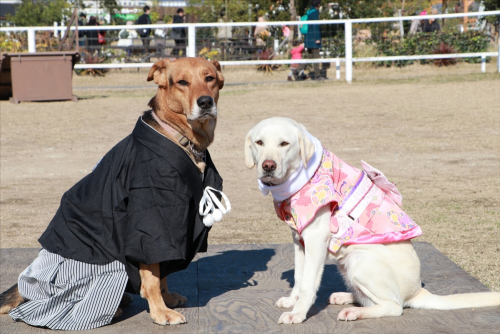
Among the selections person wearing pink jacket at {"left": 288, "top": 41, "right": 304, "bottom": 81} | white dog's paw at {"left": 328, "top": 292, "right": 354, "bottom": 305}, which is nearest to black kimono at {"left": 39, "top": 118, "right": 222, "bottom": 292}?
white dog's paw at {"left": 328, "top": 292, "right": 354, "bottom": 305}

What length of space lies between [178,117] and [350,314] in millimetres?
1558

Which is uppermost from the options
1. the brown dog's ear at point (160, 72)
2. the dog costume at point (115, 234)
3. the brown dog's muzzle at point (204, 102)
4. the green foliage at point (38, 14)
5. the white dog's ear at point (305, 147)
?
the green foliage at point (38, 14)

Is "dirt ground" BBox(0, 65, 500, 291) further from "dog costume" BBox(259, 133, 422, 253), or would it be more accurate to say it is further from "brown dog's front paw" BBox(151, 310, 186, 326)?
"brown dog's front paw" BBox(151, 310, 186, 326)

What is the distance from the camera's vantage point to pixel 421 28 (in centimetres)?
2267

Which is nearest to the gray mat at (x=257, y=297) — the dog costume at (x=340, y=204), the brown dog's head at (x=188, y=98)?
the dog costume at (x=340, y=204)

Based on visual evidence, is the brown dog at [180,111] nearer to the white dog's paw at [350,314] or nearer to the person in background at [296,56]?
the white dog's paw at [350,314]

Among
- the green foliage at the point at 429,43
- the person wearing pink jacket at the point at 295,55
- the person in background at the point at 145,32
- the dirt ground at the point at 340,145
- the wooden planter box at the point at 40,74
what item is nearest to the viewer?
the dirt ground at the point at 340,145

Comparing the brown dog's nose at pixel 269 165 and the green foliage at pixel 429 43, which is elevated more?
the green foliage at pixel 429 43

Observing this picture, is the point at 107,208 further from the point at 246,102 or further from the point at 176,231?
the point at 246,102

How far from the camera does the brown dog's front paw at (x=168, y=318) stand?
3379 millimetres

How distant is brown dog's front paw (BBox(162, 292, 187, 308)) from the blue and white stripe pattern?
41cm

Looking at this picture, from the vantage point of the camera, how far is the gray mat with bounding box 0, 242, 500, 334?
3316mm

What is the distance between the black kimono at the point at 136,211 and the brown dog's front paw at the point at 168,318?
8.2 inches

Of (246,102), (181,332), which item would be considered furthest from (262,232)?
(246,102)
